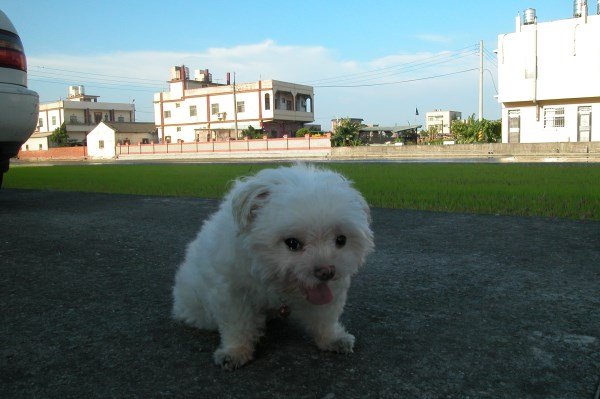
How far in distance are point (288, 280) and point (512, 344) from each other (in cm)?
118

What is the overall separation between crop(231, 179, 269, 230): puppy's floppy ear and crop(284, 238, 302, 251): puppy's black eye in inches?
7.6

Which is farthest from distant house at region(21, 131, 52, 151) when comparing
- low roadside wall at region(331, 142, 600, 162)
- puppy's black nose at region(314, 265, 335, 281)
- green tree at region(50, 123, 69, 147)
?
puppy's black nose at region(314, 265, 335, 281)

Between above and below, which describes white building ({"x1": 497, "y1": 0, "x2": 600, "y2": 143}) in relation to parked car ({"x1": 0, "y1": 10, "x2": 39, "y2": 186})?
above

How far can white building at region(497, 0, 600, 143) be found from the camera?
117 ft

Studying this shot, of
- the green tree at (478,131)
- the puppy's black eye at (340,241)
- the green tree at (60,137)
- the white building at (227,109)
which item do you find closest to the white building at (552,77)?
the green tree at (478,131)

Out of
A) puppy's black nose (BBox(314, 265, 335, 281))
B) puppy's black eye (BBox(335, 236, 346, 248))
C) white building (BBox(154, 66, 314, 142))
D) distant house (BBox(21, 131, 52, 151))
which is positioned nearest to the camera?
puppy's black nose (BBox(314, 265, 335, 281))

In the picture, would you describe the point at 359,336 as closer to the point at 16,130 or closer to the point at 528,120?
the point at 16,130

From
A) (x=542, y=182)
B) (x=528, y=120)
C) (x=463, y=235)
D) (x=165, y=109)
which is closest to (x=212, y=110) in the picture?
(x=165, y=109)

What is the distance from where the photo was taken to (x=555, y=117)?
37344mm

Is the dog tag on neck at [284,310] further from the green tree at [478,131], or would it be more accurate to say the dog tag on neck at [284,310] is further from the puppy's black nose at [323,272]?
the green tree at [478,131]

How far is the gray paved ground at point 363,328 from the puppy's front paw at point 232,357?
4cm

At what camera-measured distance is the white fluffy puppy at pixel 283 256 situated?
6.77ft

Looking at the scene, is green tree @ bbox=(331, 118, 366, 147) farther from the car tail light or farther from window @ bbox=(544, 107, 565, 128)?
the car tail light

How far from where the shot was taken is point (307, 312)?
7.84 feet
